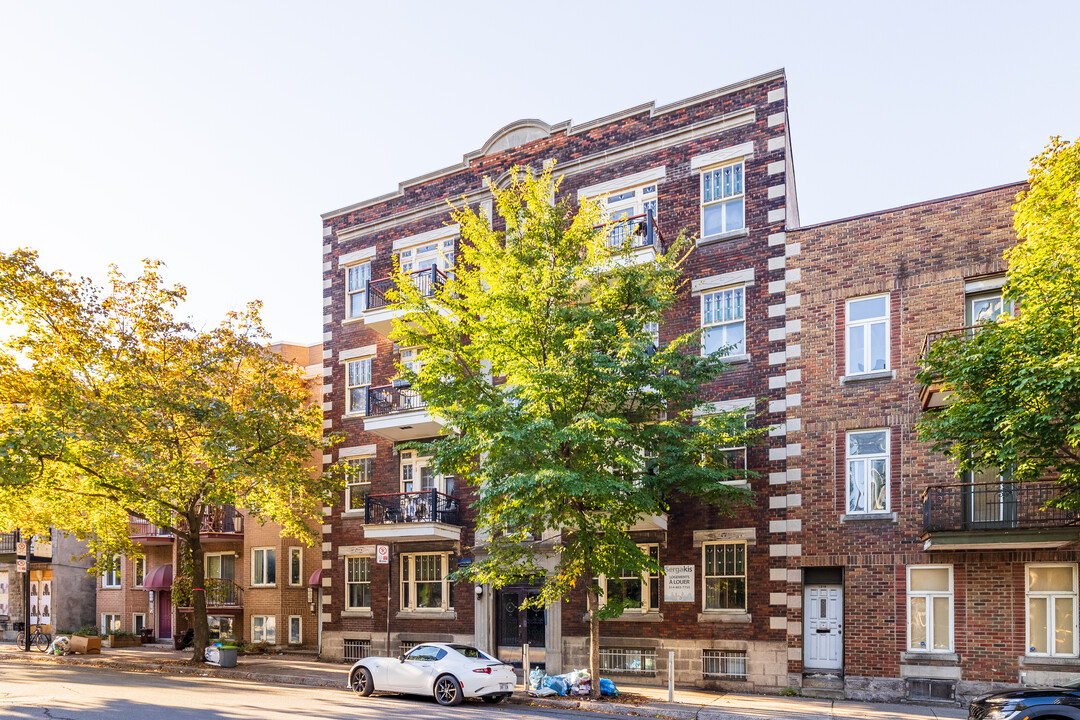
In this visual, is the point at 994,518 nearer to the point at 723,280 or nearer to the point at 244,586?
the point at 723,280

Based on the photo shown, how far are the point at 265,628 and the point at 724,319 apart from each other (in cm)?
2118

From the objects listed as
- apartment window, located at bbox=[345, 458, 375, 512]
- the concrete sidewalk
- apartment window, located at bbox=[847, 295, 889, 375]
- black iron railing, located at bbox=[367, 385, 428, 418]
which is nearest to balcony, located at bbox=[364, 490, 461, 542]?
apartment window, located at bbox=[345, 458, 375, 512]

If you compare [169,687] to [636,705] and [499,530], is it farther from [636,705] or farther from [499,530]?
[636,705]

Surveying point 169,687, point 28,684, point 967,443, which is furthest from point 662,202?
point 28,684

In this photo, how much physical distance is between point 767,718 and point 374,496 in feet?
44.2

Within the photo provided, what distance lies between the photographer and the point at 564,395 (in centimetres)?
1780

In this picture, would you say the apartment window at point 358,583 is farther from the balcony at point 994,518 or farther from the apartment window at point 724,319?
the balcony at point 994,518

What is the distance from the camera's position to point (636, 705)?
687 inches

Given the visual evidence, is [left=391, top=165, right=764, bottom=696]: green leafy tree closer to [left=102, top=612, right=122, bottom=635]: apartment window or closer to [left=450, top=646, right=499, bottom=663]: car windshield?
[left=450, top=646, right=499, bottom=663]: car windshield

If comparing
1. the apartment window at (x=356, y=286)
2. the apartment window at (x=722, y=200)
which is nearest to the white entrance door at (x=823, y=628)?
the apartment window at (x=722, y=200)

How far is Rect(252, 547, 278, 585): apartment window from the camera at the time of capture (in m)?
33.6

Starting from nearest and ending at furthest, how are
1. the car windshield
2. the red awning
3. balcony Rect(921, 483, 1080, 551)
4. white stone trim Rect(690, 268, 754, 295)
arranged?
balcony Rect(921, 483, 1080, 551)
the car windshield
white stone trim Rect(690, 268, 754, 295)
the red awning

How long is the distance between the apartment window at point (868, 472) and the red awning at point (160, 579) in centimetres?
2705

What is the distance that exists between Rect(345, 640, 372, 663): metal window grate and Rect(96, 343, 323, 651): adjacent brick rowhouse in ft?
15.1
